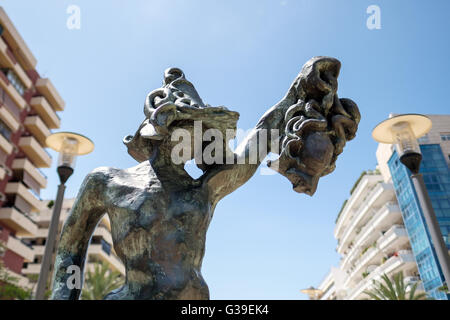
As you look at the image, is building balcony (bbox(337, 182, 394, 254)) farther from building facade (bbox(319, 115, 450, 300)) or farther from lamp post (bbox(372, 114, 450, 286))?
lamp post (bbox(372, 114, 450, 286))

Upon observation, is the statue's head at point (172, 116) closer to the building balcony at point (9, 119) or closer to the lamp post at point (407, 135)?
the lamp post at point (407, 135)

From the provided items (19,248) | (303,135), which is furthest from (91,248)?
(303,135)

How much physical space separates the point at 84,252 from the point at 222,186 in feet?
2.43

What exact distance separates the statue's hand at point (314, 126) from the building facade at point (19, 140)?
103ft

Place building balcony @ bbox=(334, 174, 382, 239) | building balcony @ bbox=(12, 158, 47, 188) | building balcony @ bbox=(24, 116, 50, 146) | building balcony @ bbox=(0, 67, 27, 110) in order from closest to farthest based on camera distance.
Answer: building balcony @ bbox=(0, 67, 27, 110) < building balcony @ bbox=(12, 158, 47, 188) < building balcony @ bbox=(24, 116, 50, 146) < building balcony @ bbox=(334, 174, 382, 239)

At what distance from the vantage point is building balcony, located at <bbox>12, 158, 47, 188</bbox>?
105ft

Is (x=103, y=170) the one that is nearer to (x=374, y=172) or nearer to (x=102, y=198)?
(x=102, y=198)

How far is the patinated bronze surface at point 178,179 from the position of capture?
1.64 metres

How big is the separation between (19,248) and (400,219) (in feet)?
107

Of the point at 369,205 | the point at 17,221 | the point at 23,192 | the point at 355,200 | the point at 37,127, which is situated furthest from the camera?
the point at 355,200

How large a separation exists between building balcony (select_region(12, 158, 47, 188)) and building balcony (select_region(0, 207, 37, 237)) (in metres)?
3.74

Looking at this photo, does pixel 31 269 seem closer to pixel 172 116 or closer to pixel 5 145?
pixel 5 145

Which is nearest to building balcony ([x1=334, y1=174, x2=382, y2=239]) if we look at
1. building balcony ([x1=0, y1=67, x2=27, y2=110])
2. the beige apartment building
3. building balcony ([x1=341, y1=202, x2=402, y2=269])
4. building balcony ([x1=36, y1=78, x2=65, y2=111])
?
building balcony ([x1=341, y1=202, x2=402, y2=269])

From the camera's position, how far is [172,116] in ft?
6.00
